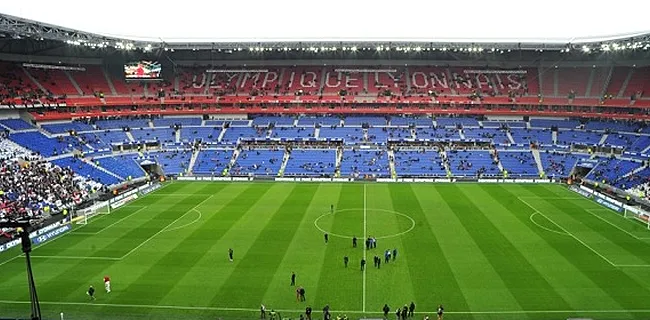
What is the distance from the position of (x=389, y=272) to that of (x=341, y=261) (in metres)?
3.60

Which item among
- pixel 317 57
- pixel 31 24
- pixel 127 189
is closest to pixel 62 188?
pixel 127 189

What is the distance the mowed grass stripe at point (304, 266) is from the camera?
89.0ft

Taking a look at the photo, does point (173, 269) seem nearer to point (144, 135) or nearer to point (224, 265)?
point (224, 265)

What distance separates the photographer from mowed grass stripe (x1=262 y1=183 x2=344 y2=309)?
27134 millimetres

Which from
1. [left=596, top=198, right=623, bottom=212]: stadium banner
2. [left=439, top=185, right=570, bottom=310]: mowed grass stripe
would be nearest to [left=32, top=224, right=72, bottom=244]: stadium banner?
[left=439, top=185, right=570, bottom=310]: mowed grass stripe

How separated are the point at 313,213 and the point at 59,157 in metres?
33.6

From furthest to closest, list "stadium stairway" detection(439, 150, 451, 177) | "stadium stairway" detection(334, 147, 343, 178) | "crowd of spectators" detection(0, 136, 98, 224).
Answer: "stadium stairway" detection(334, 147, 343, 178) < "stadium stairway" detection(439, 150, 451, 177) < "crowd of spectators" detection(0, 136, 98, 224)

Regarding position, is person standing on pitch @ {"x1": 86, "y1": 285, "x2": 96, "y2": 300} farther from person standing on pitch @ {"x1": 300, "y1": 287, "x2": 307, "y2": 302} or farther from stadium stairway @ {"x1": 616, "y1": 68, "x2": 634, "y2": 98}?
stadium stairway @ {"x1": 616, "y1": 68, "x2": 634, "y2": 98}

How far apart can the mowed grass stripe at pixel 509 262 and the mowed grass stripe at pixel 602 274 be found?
204 cm

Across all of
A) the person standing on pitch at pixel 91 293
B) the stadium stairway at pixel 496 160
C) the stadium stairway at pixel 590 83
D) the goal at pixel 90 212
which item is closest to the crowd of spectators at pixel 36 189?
the goal at pixel 90 212

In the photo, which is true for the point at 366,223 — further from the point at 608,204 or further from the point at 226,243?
the point at 608,204

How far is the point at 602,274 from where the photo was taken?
30.0 metres

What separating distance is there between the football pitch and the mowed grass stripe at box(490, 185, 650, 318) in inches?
4.3

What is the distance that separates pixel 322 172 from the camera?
65875 millimetres
